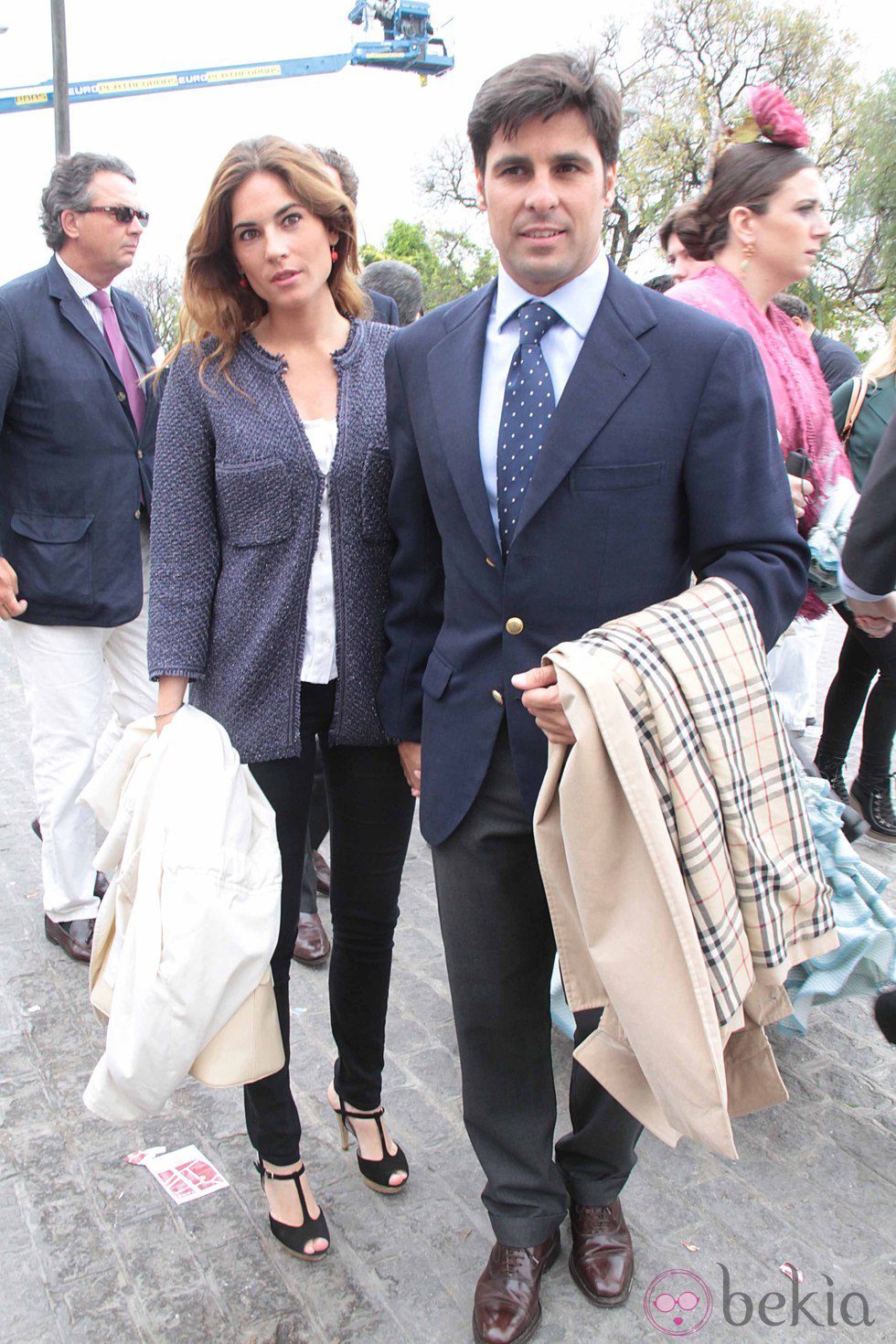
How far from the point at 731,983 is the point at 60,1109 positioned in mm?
2047

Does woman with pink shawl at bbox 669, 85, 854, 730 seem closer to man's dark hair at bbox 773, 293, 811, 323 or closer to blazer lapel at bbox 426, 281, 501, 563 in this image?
blazer lapel at bbox 426, 281, 501, 563

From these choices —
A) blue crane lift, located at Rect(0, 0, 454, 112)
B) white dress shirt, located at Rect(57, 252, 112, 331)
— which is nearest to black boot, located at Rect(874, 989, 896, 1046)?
white dress shirt, located at Rect(57, 252, 112, 331)

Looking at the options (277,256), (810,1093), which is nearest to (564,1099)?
(810,1093)

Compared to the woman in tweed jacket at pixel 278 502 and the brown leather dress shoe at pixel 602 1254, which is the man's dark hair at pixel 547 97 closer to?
the woman in tweed jacket at pixel 278 502

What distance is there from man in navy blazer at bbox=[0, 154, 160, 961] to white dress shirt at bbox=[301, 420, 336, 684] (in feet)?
5.49

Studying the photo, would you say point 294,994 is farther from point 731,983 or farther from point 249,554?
point 731,983

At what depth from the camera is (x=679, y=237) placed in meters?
3.32

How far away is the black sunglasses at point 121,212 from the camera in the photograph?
3865mm

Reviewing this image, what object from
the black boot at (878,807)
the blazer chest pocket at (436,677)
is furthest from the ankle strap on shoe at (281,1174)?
the black boot at (878,807)

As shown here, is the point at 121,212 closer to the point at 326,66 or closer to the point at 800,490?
the point at 800,490

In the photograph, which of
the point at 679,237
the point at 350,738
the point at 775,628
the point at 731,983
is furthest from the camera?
the point at 679,237

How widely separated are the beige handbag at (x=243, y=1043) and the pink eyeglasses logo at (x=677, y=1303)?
94 centimetres

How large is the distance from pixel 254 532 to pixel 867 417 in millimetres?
2620

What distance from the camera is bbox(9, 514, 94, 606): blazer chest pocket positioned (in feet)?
12.5
